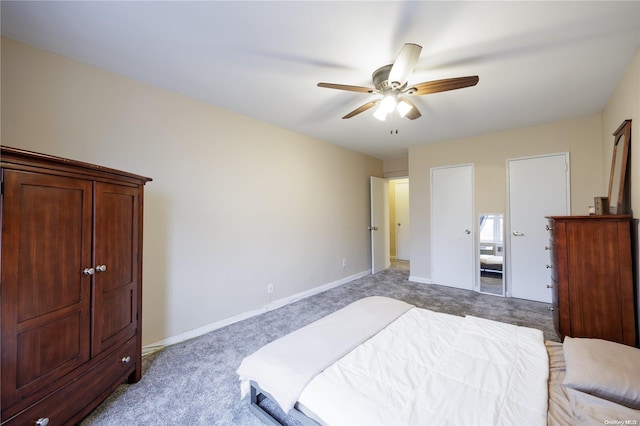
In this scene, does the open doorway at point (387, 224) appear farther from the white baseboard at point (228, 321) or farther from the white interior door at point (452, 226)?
the white baseboard at point (228, 321)

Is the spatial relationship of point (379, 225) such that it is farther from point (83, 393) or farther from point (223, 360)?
point (83, 393)

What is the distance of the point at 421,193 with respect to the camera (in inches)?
179

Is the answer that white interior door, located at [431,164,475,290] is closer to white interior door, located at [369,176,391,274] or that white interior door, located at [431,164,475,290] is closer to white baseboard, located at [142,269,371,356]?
white interior door, located at [369,176,391,274]

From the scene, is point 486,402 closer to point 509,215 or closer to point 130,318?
point 130,318

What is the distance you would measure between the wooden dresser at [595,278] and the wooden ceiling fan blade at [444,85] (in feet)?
4.88

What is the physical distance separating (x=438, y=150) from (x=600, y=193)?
2.06 meters

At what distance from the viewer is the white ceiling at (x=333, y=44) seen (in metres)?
1.52

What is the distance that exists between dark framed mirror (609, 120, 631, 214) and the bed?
1768 mm

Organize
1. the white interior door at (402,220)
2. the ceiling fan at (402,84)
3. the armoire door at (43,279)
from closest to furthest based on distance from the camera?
the armoire door at (43,279)
the ceiling fan at (402,84)
the white interior door at (402,220)

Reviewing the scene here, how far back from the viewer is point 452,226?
167 inches

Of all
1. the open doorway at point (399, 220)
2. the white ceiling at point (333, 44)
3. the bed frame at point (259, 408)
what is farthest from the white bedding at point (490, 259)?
the bed frame at point (259, 408)

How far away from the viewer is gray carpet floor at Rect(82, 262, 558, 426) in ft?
5.22

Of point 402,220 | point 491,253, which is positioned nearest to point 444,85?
point 491,253

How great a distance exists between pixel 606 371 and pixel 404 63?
1863 mm
